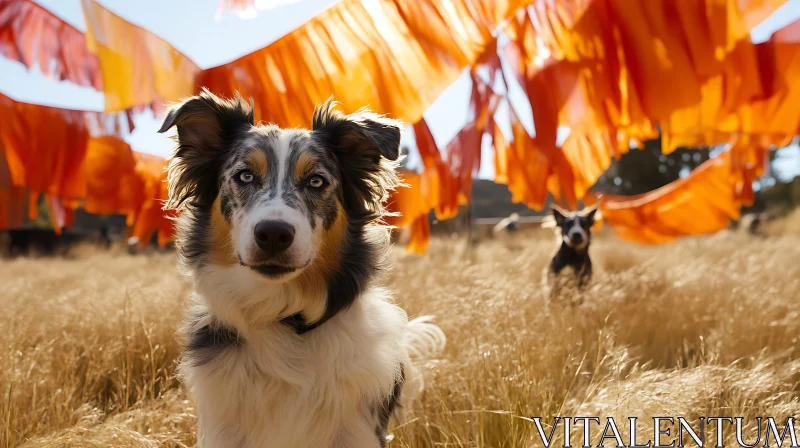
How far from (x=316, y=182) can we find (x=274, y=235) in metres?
0.44

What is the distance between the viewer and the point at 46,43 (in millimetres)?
4648

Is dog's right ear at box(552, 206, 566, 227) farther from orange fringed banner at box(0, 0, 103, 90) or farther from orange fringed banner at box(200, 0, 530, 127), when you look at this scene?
orange fringed banner at box(0, 0, 103, 90)

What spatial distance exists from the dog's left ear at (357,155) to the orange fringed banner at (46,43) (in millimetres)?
3360

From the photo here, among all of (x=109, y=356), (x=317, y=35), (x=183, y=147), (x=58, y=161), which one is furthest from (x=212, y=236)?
(x=58, y=161)

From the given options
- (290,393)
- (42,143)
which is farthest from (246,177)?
(42,143)

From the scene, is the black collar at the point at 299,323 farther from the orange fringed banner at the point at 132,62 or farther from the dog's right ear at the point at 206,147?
the orange fringed banner at the point at 132,62

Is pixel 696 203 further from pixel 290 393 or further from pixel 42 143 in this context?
pixel 42 143

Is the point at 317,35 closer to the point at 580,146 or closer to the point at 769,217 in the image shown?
the point at 580,146

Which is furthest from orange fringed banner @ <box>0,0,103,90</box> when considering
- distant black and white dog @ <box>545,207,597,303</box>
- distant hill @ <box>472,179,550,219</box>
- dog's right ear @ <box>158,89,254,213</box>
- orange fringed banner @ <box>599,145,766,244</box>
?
distant hill @ <box>472,179,550,219</box>

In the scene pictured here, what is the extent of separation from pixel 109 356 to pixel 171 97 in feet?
7.23

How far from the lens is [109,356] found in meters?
3.21

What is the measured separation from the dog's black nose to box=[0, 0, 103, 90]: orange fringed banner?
380 cm

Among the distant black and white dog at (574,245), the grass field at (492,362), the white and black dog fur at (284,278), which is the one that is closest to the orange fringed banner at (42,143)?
the grass field at (492,362)

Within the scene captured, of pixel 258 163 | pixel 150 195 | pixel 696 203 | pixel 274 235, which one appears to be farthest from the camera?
pixel 696 203
